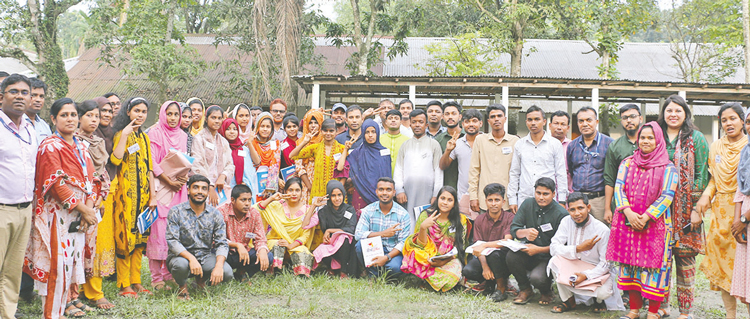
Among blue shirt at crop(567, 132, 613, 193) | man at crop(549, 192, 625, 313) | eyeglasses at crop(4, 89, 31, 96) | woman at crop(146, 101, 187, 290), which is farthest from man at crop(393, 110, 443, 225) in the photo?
eyeglasses at crop(4, 89, 31, 96)

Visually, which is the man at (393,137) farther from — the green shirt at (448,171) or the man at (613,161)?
the man at (613,161)

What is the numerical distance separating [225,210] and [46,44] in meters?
11.2

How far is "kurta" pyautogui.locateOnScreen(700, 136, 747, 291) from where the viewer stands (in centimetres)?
396

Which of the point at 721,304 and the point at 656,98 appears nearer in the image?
the point at 721,304

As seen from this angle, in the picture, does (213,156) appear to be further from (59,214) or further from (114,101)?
(59,214)

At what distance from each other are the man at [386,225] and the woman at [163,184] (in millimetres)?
1714

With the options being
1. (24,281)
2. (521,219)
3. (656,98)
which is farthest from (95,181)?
(656,98)

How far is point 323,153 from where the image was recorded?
5844 millimetres

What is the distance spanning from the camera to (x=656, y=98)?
14.4m

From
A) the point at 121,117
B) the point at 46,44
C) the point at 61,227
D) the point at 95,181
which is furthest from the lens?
the point at 46,44

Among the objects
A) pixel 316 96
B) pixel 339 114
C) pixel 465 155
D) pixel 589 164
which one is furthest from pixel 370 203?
pixel 316 96

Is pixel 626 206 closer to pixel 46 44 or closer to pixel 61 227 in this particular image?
pixel 61 227

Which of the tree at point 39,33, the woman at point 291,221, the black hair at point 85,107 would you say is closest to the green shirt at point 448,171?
the woman at point 291,221

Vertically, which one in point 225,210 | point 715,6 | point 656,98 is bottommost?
point 225,210
